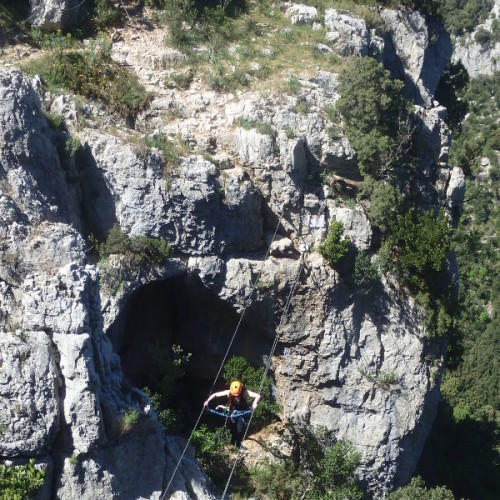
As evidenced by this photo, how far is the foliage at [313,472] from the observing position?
18.9 metres

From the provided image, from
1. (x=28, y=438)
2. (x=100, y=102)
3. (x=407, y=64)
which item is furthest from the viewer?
(x=407, y=64)

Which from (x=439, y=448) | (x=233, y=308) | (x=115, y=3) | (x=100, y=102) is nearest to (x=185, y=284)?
(x=233, y=308)

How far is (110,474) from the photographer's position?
1462cm

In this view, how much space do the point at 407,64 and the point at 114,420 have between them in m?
16.5

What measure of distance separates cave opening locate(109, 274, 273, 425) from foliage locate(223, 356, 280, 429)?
306 mm

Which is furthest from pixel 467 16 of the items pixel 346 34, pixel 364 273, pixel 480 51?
pixel 364 273

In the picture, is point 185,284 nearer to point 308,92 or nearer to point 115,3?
point 308,92

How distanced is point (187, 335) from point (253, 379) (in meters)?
2.05

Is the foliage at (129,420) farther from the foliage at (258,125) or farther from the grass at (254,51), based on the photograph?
the grass at (254,51)

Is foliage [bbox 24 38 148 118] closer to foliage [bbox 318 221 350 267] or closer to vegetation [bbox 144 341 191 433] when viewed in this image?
foliage [bbox 318 221 350 267]

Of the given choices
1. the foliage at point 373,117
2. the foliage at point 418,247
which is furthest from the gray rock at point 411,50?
the foliage at point 418,247

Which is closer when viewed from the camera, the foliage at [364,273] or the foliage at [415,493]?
the foliage at [364,273]

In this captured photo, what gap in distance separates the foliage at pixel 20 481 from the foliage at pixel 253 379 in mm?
6865

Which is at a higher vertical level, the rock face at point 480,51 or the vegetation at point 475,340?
the rock face at point 480,51
